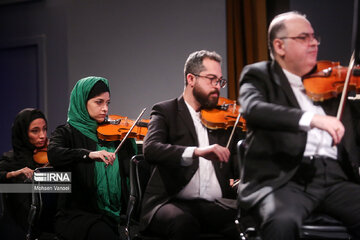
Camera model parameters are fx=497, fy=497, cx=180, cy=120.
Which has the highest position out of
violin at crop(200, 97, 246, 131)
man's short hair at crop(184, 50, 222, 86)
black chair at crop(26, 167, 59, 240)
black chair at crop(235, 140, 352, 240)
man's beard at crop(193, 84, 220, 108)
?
man's short hair at crop(184, 50, 222, 86)

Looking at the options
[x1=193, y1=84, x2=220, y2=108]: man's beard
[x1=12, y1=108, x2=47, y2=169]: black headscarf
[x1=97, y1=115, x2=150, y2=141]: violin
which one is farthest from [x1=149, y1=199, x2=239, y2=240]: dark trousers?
[x1=12, y1=108, x2=47, y2=169]: black headscarf

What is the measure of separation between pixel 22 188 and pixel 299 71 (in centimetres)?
187

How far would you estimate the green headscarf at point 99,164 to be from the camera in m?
2.59

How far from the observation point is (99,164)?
2.66 meters

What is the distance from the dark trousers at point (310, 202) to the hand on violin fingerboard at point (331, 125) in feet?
0.81

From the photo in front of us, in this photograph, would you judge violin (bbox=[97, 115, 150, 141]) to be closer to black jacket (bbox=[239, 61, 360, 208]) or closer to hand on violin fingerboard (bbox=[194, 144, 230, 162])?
hand on violin fingerboard (bbox=[194, 144, 230, 162])

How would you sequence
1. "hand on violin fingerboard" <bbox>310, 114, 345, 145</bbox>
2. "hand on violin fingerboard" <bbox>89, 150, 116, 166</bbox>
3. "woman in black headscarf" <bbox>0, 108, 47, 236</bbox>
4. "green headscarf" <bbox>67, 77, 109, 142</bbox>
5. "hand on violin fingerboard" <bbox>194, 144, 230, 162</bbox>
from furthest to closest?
"woman in black headscarf" <bbox>0, 108, 47, 236</bbox> → "green headscarf" <bbox>67, 77, 109, 142</bbox> → "hand on violin fingerboard" <bbox>89, 150, 116, 166</bbox> → "hand on violin fingerboard" <bbox>194, 144, 230, 162</bbox> → "hand on violin fingerboard" <bbox>310, 114, 345, 145</bbox>

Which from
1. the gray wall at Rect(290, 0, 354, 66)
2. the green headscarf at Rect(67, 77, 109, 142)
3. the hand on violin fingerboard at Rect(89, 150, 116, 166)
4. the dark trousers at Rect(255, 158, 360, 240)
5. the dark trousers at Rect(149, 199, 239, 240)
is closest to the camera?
the dark trousers at Rect(255, 158, 360, 240)

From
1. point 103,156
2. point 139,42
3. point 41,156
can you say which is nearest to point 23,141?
point 41,156

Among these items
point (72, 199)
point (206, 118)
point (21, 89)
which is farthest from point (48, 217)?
point (21, 89)

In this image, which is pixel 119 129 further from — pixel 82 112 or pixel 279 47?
pixel 279 47

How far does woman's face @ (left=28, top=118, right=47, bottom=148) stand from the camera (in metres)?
3.16

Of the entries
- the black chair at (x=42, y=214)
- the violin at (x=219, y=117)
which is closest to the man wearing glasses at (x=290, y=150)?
the violin at (x=219, y=117)

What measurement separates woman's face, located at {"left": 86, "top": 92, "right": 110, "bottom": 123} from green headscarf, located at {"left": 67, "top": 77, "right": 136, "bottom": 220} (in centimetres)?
2
